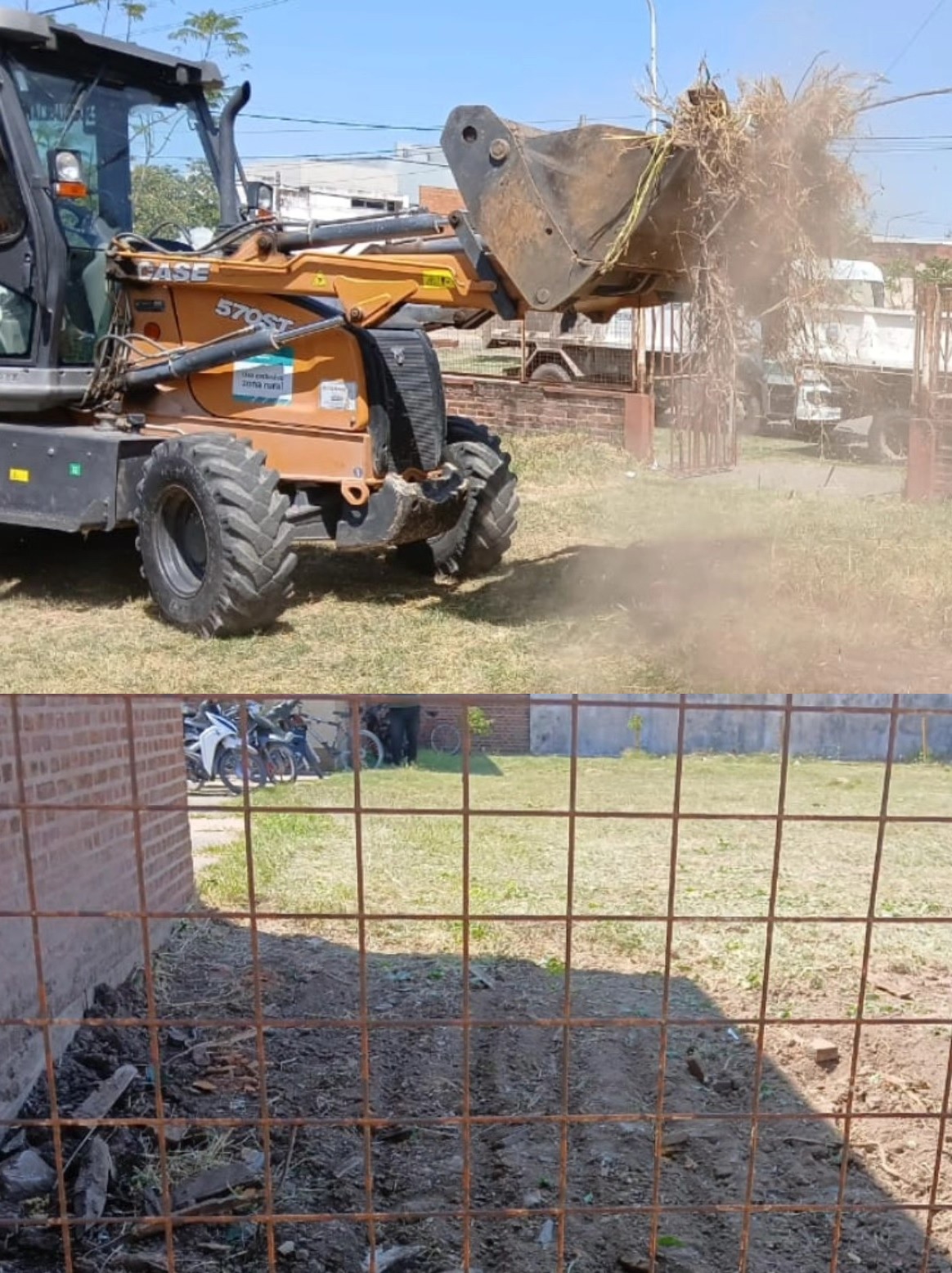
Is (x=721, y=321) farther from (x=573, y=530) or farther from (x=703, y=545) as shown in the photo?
(x=573, y=530)

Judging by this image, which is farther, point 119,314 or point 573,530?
point 573,530

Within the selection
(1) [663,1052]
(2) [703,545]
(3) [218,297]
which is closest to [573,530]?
(2) [703,545]

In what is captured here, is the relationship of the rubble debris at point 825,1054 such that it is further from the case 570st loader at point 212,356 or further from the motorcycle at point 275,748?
the motorcycle at point 275,748

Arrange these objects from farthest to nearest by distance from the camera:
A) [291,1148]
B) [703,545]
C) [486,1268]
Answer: [703,545] < [291,1148] < [486,1268]

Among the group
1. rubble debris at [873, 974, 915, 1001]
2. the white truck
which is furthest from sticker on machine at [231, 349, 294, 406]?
rubble debris at [873, 974, 915, 1001]

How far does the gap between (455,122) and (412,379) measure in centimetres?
155

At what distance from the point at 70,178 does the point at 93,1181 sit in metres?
4.09

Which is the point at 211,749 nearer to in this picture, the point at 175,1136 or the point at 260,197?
the point at 260,197

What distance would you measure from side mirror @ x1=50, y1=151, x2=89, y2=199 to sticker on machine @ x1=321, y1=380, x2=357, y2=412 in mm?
1387

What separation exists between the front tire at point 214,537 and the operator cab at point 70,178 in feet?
2.97

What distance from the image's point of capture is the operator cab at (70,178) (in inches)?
203

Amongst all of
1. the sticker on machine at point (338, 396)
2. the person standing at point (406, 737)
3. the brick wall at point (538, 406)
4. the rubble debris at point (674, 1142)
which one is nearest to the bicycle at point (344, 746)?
the person standing at point (406, 737)

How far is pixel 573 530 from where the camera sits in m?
6.84

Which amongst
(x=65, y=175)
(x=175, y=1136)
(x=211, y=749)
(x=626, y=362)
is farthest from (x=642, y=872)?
(x=626, y=362)
